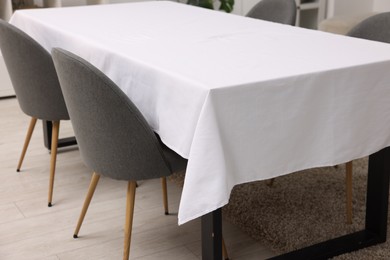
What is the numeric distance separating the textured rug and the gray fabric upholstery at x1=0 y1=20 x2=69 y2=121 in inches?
28.0

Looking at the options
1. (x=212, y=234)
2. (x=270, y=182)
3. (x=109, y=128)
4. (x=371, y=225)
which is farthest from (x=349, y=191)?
(x=109, y=128)

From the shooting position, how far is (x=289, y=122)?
1891 mm

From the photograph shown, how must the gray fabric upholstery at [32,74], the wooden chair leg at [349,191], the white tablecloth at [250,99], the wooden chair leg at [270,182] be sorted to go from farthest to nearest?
the wooden chair leg at [270,182] < the gray fabric upholstery at [32,74] < the wooden chair leg at [349,191] < the white tablecloth at [250,99]

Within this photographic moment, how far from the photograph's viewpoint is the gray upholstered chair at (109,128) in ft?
6.56

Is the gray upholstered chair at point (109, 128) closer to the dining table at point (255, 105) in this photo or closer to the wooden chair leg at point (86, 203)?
the dining table at point (255, 105)

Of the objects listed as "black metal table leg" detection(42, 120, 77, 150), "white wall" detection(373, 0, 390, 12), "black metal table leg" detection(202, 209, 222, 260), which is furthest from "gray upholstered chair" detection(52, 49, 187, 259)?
"white wall" detection(373, 0, 390, 12)

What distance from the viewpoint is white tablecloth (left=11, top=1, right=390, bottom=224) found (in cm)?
179

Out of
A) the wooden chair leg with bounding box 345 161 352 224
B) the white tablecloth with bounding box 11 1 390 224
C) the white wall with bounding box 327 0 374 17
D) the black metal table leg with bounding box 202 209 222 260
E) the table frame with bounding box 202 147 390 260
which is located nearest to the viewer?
the white tablecloth with bounding box 11 1 390 224

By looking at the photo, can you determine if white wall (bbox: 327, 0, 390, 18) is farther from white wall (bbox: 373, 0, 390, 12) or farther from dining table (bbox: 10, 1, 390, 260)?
dining table (bbox: 10, 1, 390, 260)

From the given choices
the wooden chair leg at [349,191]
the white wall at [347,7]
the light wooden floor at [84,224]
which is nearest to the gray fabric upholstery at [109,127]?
the light wooden floor at [84,224]

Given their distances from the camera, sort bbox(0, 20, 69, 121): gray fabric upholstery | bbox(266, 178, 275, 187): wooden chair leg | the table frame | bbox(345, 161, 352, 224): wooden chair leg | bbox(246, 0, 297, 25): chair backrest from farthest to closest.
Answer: bbox(246, 0, 297, 25): chair backrest, bbox(266, 178, 275, 187): wooden chair leg, bbox(0, 20, 69, 121): gray fabric upholstery, bbox(345, 161, 352, 224): wooden chair leg, the table frame

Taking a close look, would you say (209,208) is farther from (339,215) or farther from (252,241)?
(339,215)

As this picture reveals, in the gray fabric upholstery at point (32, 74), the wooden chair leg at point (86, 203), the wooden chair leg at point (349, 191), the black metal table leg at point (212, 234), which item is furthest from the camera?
the gray fabric upholstery at point (32, 74)

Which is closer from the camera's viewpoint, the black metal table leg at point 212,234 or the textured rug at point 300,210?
the black metal table leg at point 212,234
